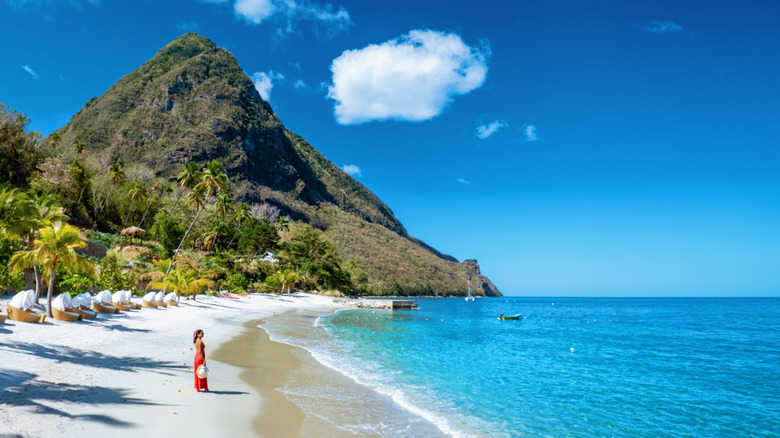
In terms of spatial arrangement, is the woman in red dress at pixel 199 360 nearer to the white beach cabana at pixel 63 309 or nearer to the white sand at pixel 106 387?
the white sand at pixel 106 387

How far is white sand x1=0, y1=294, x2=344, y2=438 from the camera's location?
667cm

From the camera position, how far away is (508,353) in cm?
2306

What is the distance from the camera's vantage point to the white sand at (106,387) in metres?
6.67

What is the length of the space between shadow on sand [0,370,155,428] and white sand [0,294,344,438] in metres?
0.01

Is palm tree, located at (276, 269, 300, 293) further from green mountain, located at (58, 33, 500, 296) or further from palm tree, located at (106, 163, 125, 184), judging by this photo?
green mountain, located at (58, 33, 500, 296)

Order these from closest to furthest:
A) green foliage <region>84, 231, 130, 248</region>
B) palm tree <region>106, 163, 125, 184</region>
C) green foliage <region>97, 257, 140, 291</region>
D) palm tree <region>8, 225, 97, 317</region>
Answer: palm tree <region>8, 225, 97, 317</region> < green foliage <region>97, 257, 140, 291</region> < green foliage <region>84, 231, 130, 248</region> < palm tree <region>106, 163, 125, 184</region>

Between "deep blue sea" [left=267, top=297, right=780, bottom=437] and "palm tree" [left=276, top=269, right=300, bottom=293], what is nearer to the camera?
"deep blue sea" [left=267, top=297, right=780, bottom=437]

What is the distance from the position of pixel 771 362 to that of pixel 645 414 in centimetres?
1768

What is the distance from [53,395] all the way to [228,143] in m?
151

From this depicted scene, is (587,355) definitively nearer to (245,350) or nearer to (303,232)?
(245,350)

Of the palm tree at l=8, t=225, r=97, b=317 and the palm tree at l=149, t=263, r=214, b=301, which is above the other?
the palm tree at l=8, t=225, r=97, b=317

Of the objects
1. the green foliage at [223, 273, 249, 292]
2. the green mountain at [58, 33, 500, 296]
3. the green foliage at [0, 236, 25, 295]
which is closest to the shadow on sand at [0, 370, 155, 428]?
the green foliage at [0, 236, 25, 295]

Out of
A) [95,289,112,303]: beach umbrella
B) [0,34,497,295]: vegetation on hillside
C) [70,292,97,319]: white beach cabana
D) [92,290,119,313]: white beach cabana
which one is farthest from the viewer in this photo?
[0,34,497,295]: vegetation on hillside

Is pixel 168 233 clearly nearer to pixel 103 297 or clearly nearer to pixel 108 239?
pixel 108 239
